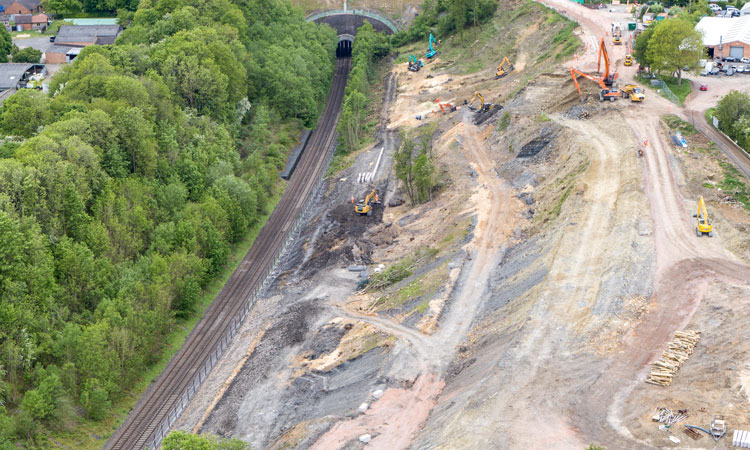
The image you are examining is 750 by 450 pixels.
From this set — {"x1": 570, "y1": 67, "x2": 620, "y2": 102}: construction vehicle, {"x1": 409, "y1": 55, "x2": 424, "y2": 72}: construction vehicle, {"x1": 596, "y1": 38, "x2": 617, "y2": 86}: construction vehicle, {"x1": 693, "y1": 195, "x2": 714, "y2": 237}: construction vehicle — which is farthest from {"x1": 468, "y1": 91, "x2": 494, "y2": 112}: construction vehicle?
{"x1": 693, "y1": 195, "x2": 714, "y2": 237}: construction vehicle

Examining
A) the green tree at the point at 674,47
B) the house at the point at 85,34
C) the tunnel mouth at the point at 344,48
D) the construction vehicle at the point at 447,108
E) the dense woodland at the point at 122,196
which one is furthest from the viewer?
the tunnel mouth at the point at 344,48

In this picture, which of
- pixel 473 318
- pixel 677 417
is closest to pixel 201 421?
pixel 473 318

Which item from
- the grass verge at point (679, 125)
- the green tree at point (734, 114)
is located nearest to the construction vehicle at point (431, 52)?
the grass verge at point (679, 125)

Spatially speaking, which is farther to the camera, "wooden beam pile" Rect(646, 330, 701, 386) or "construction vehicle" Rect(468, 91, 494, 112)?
"construction vehicle" Rect(468, 91, 494, 112)

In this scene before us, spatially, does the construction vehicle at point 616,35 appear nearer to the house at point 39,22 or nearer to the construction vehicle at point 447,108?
the construction vehicle at point 447,108

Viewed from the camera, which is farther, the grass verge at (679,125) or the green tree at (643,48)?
the green tree at (643,48)

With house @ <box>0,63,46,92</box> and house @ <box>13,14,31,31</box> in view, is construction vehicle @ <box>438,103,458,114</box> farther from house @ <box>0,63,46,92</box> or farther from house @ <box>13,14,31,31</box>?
house @ <box>13,14,31,31</box>

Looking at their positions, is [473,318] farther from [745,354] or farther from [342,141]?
[342,141]

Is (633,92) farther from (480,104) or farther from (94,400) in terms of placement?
(94,400)
